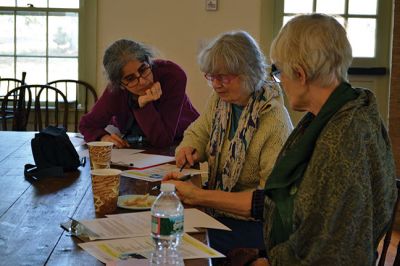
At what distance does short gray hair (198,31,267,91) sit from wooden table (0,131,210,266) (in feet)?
1.99

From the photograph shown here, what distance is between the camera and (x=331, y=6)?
450 cm

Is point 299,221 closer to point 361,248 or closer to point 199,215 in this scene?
point 361,248

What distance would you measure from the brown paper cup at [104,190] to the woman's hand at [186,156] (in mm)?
630

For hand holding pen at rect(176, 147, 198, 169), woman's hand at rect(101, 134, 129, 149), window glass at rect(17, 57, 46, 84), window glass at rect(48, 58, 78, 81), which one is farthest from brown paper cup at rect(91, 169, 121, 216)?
window glass at rect(17, 57, 46, 84)

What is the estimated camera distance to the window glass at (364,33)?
4.50m

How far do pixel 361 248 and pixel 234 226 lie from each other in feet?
2.58

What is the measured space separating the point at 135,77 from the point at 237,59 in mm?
754

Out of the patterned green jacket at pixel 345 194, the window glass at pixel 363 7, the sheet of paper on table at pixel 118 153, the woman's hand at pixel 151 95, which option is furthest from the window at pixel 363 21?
the patterned green jacket at pixel 345 194

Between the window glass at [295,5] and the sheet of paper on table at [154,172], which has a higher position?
the window glass at [295,5]

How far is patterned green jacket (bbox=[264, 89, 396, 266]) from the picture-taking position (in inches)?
47.2

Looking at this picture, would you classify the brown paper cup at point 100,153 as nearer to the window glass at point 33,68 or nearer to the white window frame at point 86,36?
the white window frame at point 86,36

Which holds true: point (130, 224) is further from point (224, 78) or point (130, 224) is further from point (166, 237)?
point (224, 78)

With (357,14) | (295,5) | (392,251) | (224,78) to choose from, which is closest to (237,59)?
(224,78)

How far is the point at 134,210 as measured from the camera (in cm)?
160
